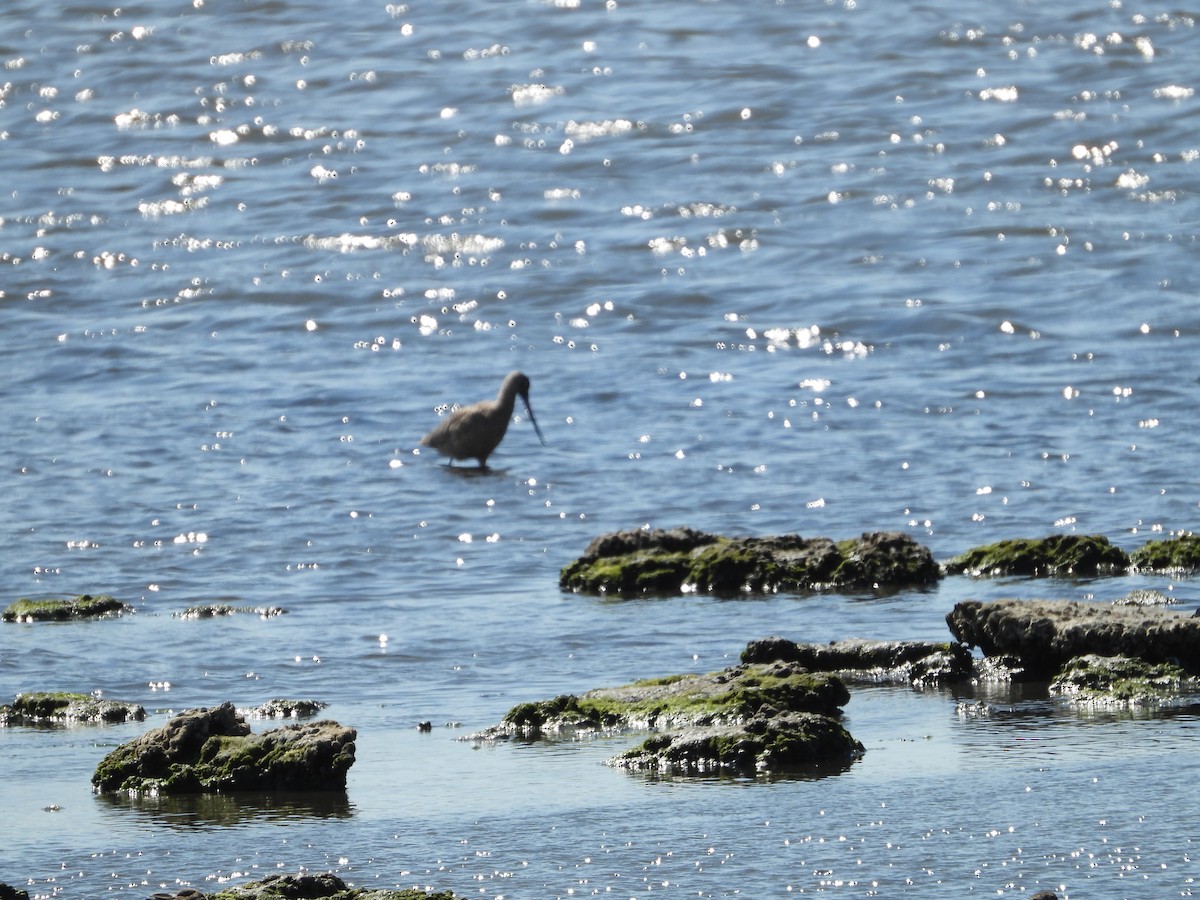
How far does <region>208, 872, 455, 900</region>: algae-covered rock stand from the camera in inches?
167

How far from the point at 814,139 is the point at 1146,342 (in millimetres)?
9091

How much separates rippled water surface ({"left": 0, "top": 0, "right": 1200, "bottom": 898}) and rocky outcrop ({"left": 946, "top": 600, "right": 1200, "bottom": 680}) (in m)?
0.34

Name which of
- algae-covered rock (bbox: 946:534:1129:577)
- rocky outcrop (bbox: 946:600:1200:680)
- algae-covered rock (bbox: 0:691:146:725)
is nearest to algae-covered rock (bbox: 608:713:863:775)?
rocky outcrop (bbox: 946:600:1200:680)

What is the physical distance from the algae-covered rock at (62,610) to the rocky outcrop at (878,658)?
370 centimetres

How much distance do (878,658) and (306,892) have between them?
3.12 metres

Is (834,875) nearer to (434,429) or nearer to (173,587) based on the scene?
(173,587)

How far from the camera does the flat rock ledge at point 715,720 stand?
221 inches

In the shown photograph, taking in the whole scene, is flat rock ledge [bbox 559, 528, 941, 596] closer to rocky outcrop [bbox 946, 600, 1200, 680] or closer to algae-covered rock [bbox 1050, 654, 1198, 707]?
rocky outcrop [bbox 946, 600, 1200, 680]

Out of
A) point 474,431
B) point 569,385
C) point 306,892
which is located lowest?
point 306,892

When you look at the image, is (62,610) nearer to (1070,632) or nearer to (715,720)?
(715,720)

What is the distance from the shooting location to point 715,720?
5.93 meters

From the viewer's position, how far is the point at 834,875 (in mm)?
4500

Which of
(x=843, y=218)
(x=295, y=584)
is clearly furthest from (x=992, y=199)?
(x=295, y=584)

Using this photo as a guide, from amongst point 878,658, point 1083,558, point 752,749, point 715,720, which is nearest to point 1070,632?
point 878,658
